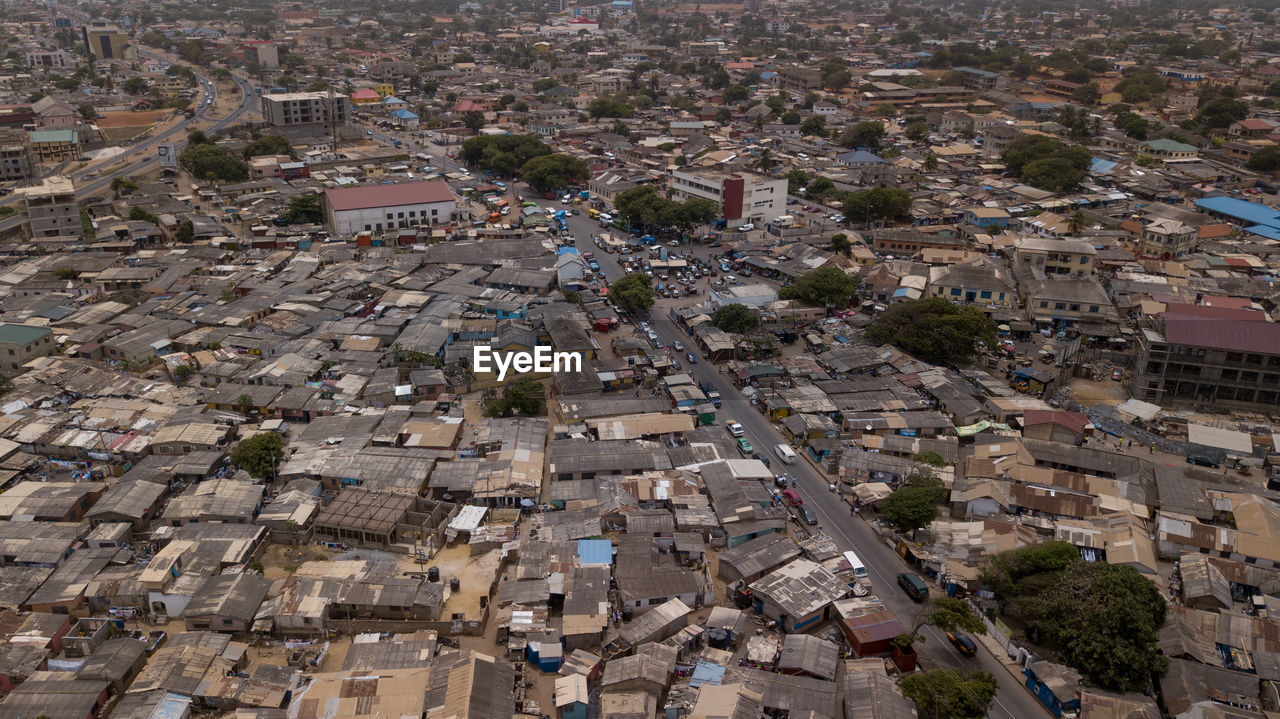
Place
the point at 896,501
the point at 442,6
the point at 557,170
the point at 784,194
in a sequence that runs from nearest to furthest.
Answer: the point at 896,501
the point at 784,194
the point at 557,170
the point at 442,6

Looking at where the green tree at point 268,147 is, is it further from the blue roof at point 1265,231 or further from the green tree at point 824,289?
the blue roof at point 1265,231

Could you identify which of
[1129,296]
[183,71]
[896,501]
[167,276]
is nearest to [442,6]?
[183,71]

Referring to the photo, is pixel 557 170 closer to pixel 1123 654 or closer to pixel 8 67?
pixel 1123 654

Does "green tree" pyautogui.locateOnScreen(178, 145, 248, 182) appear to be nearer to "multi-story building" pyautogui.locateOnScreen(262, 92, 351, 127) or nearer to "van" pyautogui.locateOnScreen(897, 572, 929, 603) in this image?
"multi-story building" pyautogui.locateOnScreen(262, 92, 351, 127)

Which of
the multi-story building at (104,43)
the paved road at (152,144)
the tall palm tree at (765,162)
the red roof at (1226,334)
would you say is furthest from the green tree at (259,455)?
the multi-story building at (104,43)

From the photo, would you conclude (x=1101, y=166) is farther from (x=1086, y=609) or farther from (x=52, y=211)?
(x=52, y=211)

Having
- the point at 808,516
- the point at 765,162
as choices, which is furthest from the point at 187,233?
the point at 808,516
